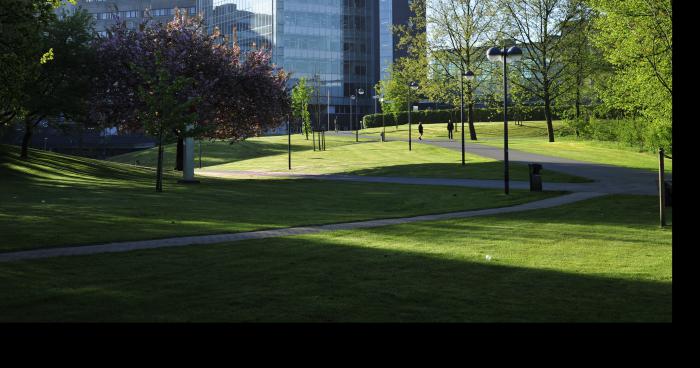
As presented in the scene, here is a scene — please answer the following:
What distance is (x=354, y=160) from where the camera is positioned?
5172 centimetres

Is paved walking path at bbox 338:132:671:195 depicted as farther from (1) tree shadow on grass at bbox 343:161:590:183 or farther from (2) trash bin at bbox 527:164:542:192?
(2) trash bin at bbox 527:164:542:192

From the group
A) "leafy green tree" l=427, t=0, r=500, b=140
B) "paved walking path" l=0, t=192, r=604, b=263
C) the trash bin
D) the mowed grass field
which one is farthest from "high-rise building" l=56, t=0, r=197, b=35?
"paved walking path" l=0, t=192, r=604, b=263

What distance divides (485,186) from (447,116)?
2543 inches

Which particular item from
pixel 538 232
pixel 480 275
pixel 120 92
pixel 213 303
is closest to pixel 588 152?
pixel 120 92

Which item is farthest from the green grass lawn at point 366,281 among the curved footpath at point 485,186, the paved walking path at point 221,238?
the curved footpath at point 485,186

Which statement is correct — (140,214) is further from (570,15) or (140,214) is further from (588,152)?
(570,15)

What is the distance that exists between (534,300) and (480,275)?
5.79 ft

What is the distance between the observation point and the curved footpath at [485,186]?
13180 mm

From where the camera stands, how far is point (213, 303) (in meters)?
8.29

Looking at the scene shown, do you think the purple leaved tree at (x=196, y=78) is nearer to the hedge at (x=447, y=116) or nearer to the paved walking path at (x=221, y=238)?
the paved walking path at (x=221, y=238)

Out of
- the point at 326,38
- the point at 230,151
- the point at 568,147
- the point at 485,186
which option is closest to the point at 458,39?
the point at 568,147

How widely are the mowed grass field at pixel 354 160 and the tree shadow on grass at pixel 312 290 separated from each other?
22.6m

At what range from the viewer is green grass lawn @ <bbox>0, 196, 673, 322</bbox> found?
7.77 metres
